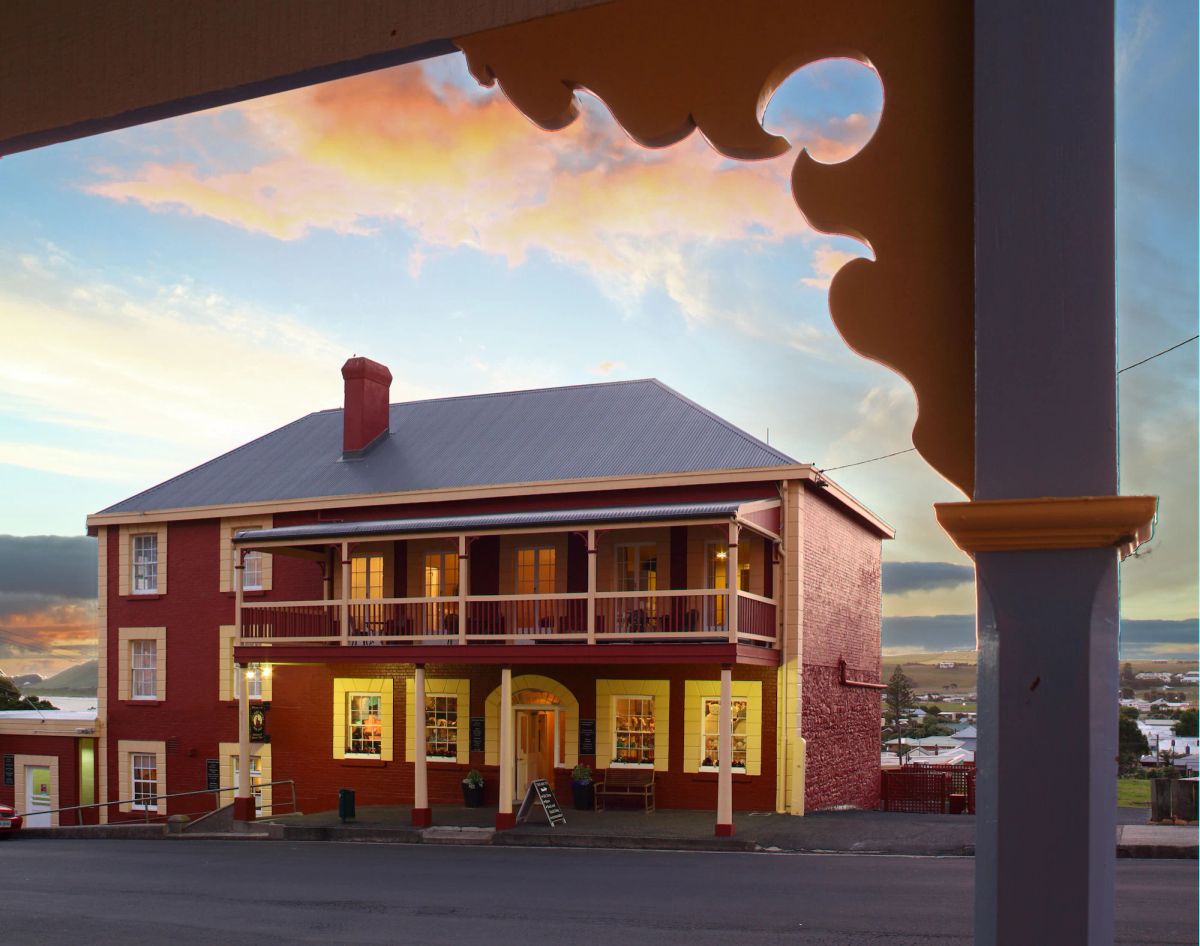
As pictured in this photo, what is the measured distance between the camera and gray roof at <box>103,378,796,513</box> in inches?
1036

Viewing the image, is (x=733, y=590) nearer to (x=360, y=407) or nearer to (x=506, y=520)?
(x=506, y=520)

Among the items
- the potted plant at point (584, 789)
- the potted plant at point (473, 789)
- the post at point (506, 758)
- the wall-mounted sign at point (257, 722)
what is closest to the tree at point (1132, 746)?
the post at point (506, 758)

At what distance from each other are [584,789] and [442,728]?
13.3 feet

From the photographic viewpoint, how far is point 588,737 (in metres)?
25.5

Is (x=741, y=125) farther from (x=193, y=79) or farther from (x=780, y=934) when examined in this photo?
(x=780, y=934)

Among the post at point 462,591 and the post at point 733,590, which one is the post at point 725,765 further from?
the post at point 462,591

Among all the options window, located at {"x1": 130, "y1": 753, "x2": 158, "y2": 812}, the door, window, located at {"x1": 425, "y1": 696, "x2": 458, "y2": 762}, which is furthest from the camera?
the door

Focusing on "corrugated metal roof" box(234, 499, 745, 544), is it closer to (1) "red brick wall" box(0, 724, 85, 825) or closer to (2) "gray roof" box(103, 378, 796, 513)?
(2) "gray roof" box(103, 378, 796, 513)

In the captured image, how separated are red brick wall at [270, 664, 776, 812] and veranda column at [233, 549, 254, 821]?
5.20 ft

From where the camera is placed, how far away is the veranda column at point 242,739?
26.4 metres

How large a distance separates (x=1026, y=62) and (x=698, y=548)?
76.6 ft

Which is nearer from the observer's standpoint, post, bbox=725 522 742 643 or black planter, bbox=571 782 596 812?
post, bbox=725 522 742 643

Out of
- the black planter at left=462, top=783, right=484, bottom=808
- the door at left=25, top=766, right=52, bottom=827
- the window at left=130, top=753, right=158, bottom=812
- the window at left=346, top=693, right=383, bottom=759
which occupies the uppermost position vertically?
the window at left=346, top=693, right=383, bottom=759

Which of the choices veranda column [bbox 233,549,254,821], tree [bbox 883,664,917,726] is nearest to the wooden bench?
veranda column [bbox 233,549,254,821]
